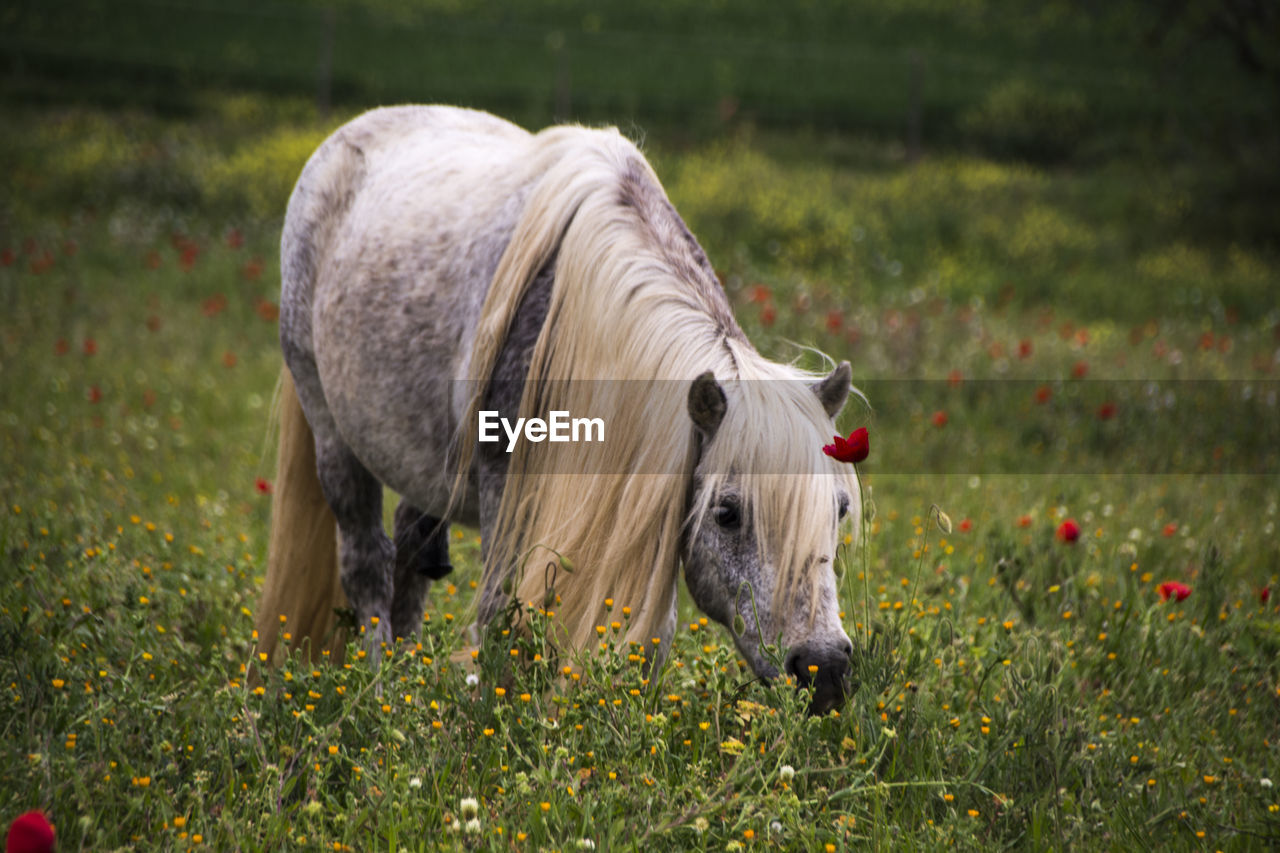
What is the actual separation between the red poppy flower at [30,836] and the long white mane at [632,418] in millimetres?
1276

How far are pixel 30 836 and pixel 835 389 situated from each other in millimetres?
1884

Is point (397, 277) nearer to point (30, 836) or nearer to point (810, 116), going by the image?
point (30, 836)

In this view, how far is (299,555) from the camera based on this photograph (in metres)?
3.91

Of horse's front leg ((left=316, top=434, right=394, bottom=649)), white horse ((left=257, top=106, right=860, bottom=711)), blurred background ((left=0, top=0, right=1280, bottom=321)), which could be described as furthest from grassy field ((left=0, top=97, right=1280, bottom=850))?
blurred background ((left=0, top=0, right=1280, bottom=321))

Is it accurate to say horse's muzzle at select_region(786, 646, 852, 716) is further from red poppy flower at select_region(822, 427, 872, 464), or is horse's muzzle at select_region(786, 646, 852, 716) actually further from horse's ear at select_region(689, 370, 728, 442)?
horse's ear at select_region(689, 370, 728, 442)

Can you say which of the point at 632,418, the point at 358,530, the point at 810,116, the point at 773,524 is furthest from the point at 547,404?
the point at 810,116

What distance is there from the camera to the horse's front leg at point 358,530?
383 cm

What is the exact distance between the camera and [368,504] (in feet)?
12.9

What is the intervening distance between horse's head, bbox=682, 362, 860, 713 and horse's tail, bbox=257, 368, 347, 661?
1.88m

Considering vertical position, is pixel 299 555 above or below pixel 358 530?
below

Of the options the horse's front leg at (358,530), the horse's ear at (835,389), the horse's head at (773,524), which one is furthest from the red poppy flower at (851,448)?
the horse's front leg at (358,530)

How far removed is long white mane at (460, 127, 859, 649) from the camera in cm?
247

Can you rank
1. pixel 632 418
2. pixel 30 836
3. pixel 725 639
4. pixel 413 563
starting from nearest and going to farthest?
pixel 30 836
pixel 632 418
pixel 725 639
pixel 413 563

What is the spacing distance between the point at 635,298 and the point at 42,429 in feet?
15.4
